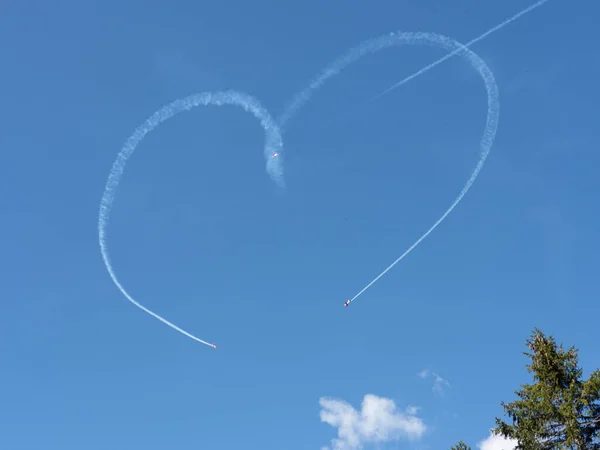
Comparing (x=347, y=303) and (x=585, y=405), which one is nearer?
(x=585, y=405)

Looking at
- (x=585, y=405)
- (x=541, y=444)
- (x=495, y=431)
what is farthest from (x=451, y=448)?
(x=585, y=405)

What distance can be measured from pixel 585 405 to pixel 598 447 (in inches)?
115

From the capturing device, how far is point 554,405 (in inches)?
1710

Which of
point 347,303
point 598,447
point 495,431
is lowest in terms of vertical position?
point 598,447

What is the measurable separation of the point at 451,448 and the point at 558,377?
12.6 m

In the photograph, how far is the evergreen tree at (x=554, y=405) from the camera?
42.5 meters

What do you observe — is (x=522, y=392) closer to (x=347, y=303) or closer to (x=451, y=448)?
(x=451, y=448)

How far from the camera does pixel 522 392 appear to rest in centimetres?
4619

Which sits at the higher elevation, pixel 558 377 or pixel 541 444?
pixel 558 377

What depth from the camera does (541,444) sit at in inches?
1720

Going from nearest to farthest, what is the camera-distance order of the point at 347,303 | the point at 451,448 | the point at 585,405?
the point at 585,405
the point at 451,448
the point at 347,303

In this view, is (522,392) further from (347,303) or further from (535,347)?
(347,303)

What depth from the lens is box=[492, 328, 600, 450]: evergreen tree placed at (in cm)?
4247

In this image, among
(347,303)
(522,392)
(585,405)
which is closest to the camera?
(585,405)
